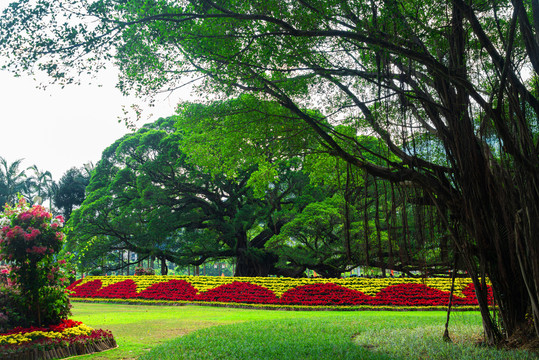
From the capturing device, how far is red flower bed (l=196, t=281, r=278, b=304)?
14.9 meters

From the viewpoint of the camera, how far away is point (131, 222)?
2042 centimetres

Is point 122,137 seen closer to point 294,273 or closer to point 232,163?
point 294,273

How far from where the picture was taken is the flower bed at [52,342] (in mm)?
5484

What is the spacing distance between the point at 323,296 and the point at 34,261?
31.4 ft

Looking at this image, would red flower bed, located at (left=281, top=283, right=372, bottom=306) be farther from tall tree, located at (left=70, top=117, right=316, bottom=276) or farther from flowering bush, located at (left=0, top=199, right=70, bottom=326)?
flowering bush, located at (left=0, top=199, right=70, bottom=326)

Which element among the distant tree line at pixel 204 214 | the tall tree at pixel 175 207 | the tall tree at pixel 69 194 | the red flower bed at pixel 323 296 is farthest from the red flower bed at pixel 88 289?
the tall tree at pixel 69 194

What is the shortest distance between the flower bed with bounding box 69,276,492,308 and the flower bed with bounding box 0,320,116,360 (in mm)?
6115

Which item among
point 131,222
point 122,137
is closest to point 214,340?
point 131,222

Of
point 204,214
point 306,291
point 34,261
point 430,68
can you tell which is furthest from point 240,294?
point 430,68

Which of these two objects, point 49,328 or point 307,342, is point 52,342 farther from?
point 307,342

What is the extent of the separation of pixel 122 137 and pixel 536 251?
22978mm

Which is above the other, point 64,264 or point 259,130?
point 259,130

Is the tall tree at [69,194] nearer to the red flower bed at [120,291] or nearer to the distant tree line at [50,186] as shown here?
the distant tree line at [50,186]

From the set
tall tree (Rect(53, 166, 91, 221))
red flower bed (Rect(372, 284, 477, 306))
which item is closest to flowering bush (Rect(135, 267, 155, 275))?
red flower bed (Rect(372, 284, 477, 306))
